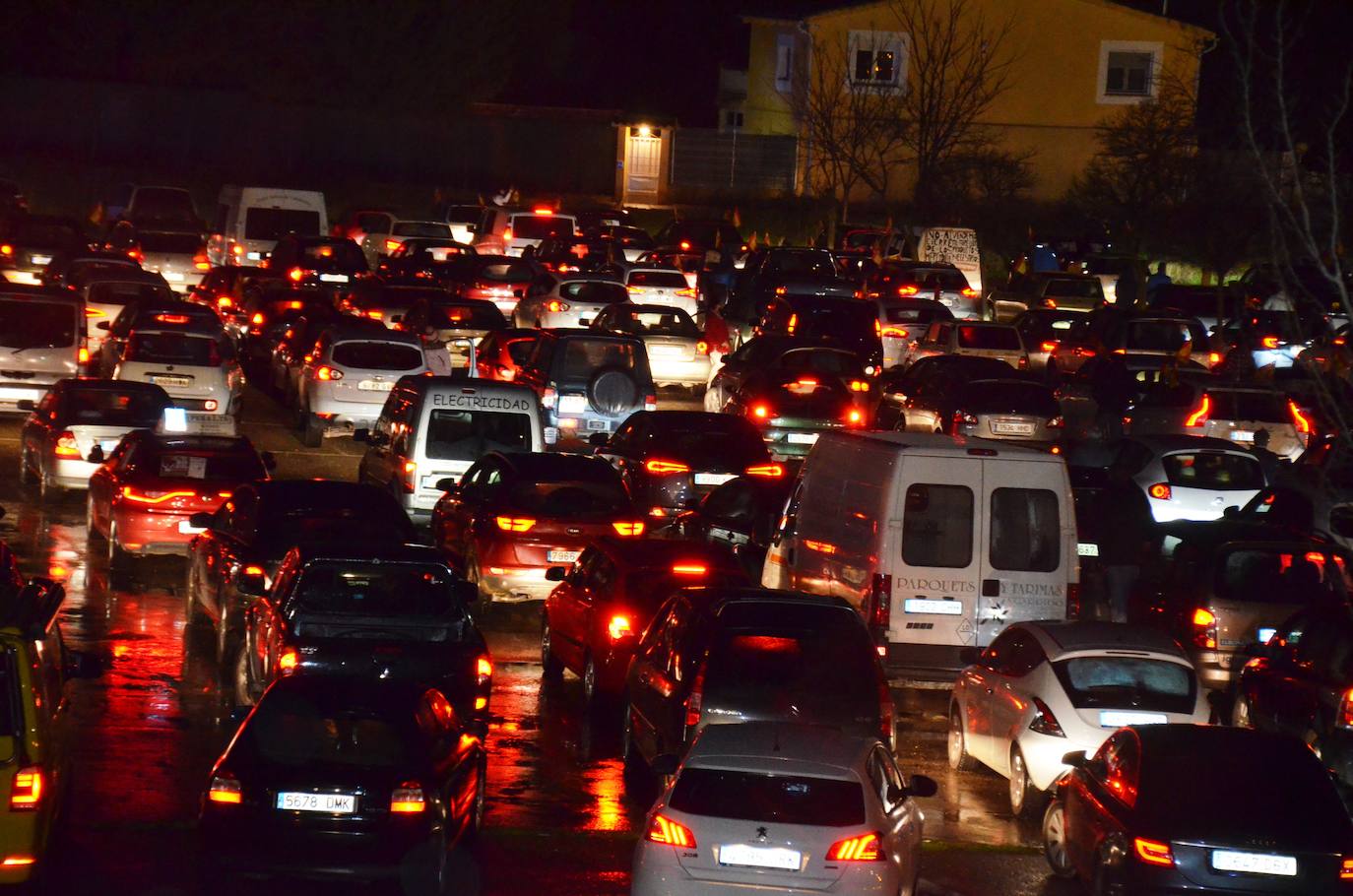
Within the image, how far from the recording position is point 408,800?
10.2m

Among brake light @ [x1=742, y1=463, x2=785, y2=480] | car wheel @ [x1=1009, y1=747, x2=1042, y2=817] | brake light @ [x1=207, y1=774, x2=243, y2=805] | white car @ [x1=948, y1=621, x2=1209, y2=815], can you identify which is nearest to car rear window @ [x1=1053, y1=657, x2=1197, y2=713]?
white car @ [x1=948, y1=621, x2=1209, y2=815]

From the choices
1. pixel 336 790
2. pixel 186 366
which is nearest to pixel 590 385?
pixel 186 366

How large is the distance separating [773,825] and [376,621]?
15.5 feet

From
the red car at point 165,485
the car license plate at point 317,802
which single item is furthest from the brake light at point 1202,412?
the car license plate at point 317,802

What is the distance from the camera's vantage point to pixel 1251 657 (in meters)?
15.6

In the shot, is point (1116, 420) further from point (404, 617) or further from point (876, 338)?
point (404, 617)

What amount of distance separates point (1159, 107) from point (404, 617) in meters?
41.9

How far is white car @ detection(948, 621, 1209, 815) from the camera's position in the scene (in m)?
13.2

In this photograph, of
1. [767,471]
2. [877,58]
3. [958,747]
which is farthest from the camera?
[877,58]

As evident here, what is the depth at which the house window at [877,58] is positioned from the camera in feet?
185

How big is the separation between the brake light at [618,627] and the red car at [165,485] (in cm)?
618

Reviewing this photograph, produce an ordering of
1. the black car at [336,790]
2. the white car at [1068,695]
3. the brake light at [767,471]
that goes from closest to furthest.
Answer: the black car at [336,790] < the white car at [1068,695] < the brake light at [767,471]

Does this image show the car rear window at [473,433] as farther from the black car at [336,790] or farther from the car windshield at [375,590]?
the black car at [336,790]

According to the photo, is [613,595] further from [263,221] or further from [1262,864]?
[263,221]
